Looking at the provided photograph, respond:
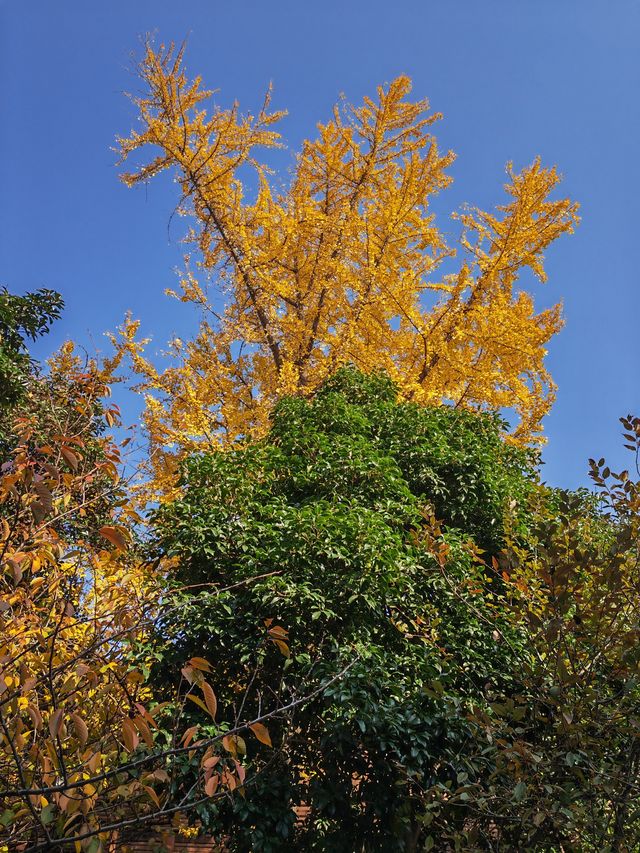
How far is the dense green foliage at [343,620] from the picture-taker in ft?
15.8

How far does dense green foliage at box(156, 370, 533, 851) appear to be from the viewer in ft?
15.8

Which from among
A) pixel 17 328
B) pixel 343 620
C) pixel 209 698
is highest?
pixel 17 328

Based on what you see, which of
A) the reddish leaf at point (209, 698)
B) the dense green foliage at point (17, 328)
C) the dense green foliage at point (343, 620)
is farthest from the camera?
the dense green foliage at point (17, 328)

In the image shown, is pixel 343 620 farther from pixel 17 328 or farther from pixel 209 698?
pixel 17 328

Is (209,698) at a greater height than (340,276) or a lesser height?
lesser

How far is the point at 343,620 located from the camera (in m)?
5.40

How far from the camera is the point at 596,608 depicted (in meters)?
3.54

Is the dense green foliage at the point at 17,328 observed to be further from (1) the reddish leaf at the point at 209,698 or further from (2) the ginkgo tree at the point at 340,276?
(1) the reddish leaf at the point at 209,698

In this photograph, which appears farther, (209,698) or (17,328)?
(17,328)

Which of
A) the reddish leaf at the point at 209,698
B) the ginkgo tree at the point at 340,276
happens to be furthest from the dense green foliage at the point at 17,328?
the reddish leaf at the point at 209,698

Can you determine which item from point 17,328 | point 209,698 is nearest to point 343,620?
point 209,698

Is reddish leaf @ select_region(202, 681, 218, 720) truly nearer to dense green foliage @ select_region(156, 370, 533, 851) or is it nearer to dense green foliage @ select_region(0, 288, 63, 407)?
dense green foliage @ select_region(156, 370, 533, 851)

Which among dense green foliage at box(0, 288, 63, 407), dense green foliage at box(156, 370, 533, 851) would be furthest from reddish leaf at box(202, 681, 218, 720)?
dense green foliage at box(0, 288, 63, 407)

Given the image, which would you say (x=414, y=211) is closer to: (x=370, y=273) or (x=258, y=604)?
(x=370, y=273)
